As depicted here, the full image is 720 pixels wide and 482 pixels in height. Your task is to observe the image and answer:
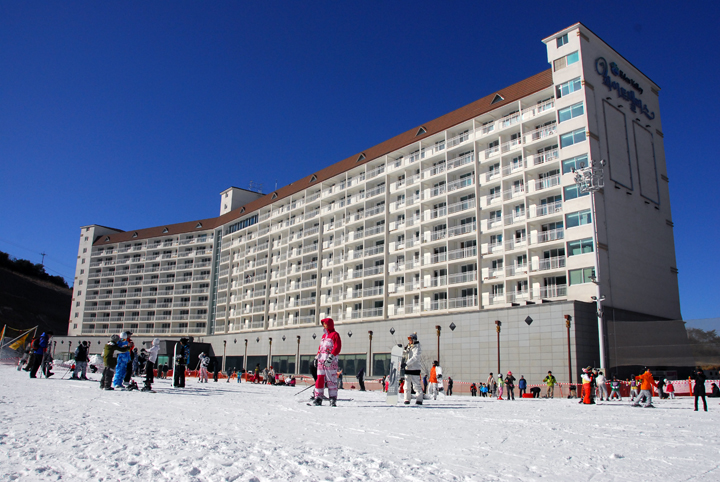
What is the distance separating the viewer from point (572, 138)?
1448 inches

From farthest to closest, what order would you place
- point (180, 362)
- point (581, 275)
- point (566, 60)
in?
point (566, 60), point (581, 275), point (180, 362)

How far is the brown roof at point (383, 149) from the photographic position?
41.5 metres

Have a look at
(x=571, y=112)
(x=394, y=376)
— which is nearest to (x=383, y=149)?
(x=571, y=112)

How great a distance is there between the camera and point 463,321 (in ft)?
130

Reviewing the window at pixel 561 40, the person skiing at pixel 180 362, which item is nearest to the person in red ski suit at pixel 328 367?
the person skiing at pixel 180 362

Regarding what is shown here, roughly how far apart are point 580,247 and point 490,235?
8802mm

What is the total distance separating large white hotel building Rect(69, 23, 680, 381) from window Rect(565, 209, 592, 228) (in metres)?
0.08

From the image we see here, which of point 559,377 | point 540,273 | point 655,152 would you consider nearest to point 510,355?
point 559,377

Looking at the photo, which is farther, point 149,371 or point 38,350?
point 38,350

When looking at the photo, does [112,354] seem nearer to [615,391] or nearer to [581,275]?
[615,391]

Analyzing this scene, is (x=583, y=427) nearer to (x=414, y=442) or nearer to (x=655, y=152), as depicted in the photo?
(x=414, y=442)

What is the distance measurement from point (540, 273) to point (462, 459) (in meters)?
33.5

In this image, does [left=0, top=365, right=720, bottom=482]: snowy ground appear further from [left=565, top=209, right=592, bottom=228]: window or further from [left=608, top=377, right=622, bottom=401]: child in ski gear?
[left=565, top=209, right=592, bottom=228]: window

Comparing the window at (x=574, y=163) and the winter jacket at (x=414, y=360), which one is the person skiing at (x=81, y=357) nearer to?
the winter jacket at (x=414, y=360)
